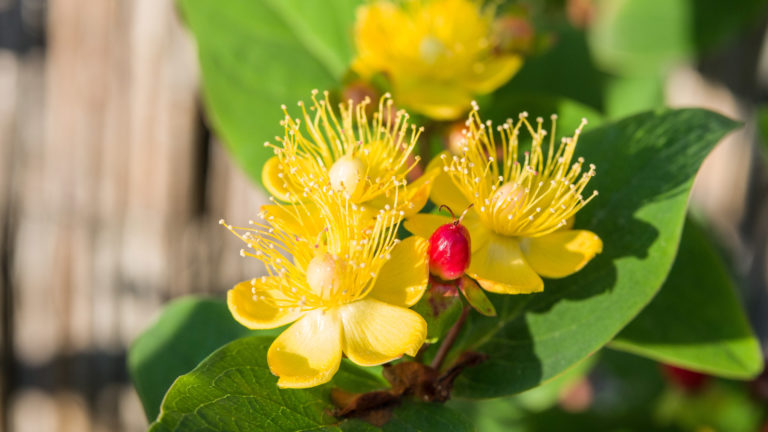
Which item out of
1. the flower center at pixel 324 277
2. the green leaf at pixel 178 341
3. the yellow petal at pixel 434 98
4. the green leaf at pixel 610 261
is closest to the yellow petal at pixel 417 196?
the flower center at pixel 324 277

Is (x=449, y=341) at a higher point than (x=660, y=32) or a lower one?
lower

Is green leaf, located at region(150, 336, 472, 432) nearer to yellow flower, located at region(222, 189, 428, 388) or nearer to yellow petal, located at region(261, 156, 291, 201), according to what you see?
yellow flower, located at region(222, 189, 428, 388)

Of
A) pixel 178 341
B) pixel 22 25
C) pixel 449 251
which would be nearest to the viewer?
pixel 449 251

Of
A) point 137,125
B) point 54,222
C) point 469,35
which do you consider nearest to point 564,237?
point 469,35

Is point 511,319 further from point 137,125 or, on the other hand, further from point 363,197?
point 137,125

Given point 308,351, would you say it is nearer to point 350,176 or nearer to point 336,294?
point 336,294

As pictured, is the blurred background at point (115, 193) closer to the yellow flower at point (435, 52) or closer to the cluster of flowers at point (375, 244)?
the yellow flower at point (435, 52)

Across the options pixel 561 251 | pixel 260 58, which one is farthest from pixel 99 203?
pixel 561 251
